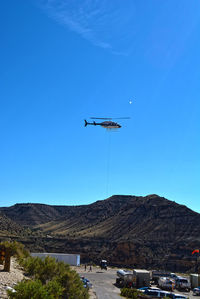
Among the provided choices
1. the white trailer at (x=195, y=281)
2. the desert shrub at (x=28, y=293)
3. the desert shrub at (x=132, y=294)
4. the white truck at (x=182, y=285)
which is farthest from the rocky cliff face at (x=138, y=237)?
the desert shrub at (x=28, y=293)

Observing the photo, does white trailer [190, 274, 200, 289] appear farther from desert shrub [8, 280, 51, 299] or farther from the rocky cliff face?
desert shrub [8, 280, 51, 299]

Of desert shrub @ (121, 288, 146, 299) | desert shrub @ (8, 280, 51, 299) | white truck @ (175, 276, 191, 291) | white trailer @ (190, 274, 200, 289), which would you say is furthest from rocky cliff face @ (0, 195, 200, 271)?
desert shrub @ (8, 280, 51, 299)

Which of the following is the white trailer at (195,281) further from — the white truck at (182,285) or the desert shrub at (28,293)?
the desert shrub at (28,293)

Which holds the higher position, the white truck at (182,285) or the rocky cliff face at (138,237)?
the rocky cliff face at (138,237)

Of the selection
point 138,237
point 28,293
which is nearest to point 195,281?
point 28,293

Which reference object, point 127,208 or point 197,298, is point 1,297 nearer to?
point 197,298

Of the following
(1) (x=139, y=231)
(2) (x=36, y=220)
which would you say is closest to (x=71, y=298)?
(1) (x=139, y=231)

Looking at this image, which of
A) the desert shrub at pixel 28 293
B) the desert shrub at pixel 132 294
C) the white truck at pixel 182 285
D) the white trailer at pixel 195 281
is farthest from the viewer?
the white trailer at pixel 195 281

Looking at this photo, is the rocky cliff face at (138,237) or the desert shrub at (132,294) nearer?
the desert shrub at (132,294)

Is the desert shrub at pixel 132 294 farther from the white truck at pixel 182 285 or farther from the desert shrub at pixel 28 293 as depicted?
the desert shrub at pixel 28 293

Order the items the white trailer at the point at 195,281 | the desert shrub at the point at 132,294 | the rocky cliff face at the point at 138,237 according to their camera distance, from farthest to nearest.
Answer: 1. the rocky cliff face at the point at 138,237
2. the white trailer at the point at 195,281
3. the desert shrub at the point at 132,294
